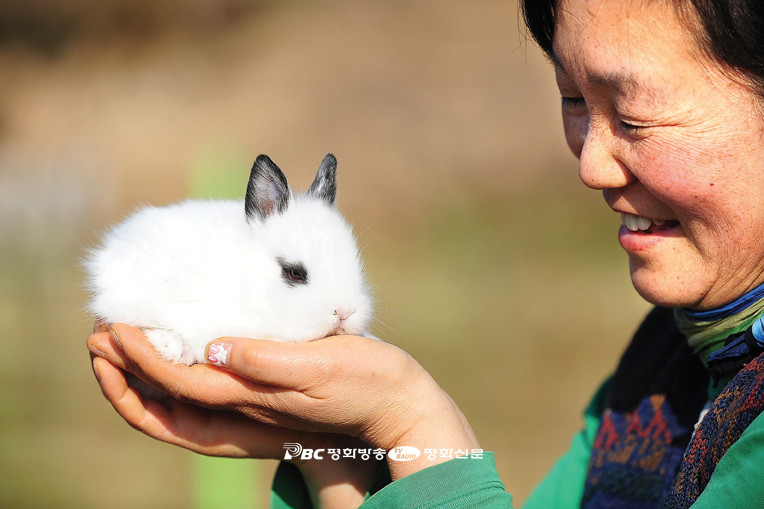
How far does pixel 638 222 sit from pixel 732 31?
0.35m

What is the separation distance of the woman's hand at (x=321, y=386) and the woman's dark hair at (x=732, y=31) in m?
0.68

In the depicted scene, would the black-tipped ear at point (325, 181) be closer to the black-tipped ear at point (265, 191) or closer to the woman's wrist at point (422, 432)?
the black-tipped ear at point (265, 191)

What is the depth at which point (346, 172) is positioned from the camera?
451 cm

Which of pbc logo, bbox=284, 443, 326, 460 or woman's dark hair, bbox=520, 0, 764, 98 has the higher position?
woman's dark hair, bbox=520, 0, 764, 98

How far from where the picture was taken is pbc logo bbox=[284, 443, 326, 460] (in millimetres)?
1282

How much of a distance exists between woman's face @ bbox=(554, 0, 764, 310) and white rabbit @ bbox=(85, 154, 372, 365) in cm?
51

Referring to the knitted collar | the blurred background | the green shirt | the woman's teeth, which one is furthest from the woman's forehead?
the blurred background

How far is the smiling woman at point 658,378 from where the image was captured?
983mm

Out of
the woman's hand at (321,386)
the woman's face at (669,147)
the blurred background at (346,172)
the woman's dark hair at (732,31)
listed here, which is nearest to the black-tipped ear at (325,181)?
the woman's hand at (321,386)

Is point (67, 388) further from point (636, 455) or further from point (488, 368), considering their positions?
point (636, 455)

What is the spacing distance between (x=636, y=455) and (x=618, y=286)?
3.29 m

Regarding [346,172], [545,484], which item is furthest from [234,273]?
[346,172]

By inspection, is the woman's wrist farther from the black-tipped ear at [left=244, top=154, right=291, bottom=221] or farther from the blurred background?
the blurred background

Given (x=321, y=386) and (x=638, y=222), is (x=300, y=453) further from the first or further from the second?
(x=638, y=222)
